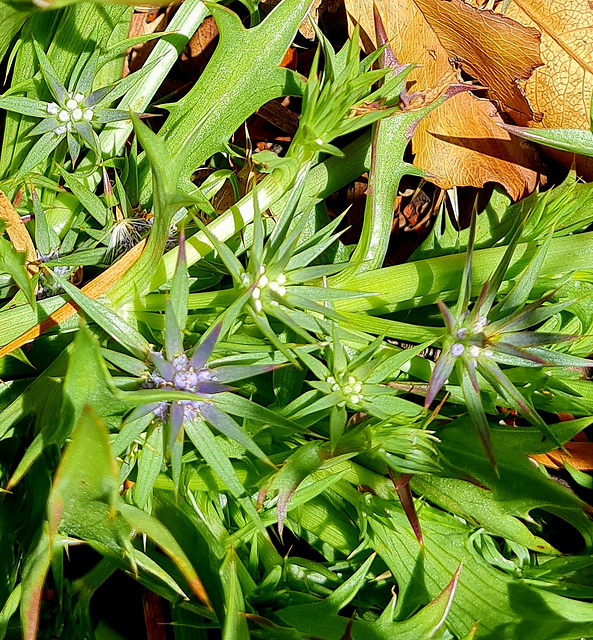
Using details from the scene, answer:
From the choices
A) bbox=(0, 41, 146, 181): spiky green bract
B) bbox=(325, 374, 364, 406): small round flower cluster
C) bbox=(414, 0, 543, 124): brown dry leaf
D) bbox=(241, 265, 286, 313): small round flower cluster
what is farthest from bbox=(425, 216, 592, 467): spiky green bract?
bbox=(0, 41, 146, 181): spiky green bract

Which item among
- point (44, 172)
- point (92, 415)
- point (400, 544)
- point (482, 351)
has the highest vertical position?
point (44, 172)

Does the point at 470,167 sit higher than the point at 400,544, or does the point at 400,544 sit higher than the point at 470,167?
the point at 470,167

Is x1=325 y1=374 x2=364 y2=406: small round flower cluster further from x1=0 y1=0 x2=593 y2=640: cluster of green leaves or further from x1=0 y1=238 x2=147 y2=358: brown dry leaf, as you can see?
x1=0 y1=238 x2=147 y2=358: brown dry leaf

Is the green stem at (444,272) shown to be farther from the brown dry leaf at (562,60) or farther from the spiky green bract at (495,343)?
the brown dry leaf at (562,60)

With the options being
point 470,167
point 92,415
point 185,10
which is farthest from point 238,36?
point 92,415

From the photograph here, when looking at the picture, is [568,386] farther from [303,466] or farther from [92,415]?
[92,415]
